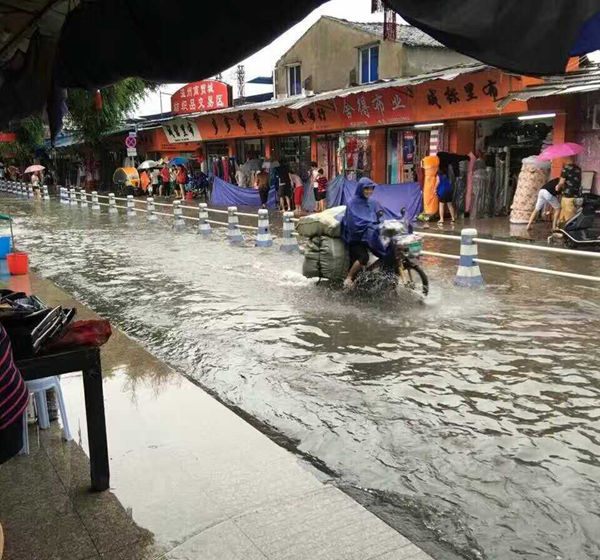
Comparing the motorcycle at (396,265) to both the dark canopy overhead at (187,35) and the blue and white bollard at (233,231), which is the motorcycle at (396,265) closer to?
the dark canopy overhead at (187,35)

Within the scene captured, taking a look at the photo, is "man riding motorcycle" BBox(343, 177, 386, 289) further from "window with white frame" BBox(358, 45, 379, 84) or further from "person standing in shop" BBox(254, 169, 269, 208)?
"window with white frame" BBox(358, 45, 379, 84)

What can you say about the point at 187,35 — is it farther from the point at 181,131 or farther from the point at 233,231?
the point at 181,131

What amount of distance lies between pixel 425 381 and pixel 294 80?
88.0ft

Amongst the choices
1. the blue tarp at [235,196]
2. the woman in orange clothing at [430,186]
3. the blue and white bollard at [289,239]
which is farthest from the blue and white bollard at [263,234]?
the blue tarp at [235,196]

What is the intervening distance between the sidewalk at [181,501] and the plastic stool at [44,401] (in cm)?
8

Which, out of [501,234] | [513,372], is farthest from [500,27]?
[501,234]

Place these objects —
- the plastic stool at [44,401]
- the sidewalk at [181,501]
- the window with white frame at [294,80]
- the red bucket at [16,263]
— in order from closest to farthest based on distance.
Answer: the sidewalk at [181,501]
the plastic stool at [44,401]
the red bucket at [16,263]
the window with white frame at [294,80]

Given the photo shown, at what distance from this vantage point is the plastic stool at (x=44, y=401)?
387 cm

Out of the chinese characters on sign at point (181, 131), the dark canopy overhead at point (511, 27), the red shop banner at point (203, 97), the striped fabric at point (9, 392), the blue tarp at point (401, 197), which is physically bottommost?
the blue tarp at point (401, 197)

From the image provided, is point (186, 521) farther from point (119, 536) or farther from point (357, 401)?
point (357, 401)

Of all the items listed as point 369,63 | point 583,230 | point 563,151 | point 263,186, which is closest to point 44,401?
point 583,230

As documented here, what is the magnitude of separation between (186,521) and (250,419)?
1.73 m

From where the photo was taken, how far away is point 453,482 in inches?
151

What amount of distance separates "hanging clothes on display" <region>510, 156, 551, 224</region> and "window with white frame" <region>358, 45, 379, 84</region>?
35.1 ft
